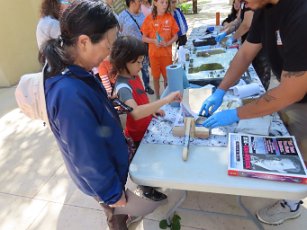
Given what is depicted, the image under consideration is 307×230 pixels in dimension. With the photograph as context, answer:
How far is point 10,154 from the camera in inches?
112

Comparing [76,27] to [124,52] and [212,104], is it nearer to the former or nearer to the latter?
[124,52]

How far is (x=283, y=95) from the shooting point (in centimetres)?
116

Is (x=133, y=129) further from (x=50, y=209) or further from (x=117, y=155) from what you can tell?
(x=50, y=209)

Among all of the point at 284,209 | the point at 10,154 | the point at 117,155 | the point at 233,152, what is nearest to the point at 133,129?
the point at 117,155

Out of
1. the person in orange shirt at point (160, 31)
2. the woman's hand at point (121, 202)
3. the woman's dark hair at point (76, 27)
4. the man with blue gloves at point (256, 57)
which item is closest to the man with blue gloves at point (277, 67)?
the woman's hand at point (121, 202)

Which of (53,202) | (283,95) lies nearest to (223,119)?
(283,95)

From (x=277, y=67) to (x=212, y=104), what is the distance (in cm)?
41

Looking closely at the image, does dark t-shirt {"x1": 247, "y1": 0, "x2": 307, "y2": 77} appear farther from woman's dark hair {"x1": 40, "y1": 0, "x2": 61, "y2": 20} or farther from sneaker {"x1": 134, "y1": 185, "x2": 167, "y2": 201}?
woman's dark hair {"x1": 40, "y1": 0, "x2": 61, "y2": 20}

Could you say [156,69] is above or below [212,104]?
below

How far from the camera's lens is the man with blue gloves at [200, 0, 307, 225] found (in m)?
1.11

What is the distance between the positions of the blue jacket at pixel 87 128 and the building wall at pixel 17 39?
434 cm

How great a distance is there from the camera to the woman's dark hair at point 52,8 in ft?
7.34

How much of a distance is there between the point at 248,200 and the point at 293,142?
3.05 feet

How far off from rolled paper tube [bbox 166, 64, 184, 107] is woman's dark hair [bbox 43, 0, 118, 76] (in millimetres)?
659
